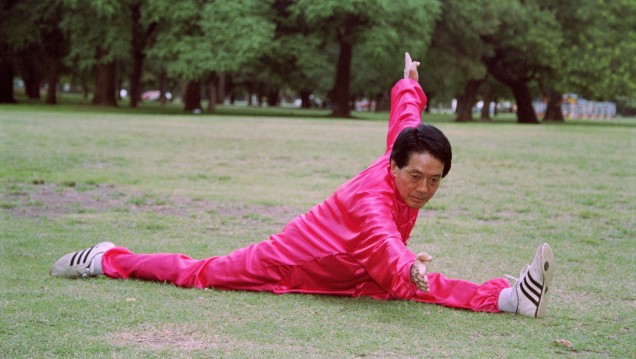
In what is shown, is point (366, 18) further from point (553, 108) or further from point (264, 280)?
point (264, 280)

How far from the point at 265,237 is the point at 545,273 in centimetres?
320

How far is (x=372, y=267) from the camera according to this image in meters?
4.10

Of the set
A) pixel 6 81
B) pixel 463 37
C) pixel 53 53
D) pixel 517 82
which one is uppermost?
pixel 463 37

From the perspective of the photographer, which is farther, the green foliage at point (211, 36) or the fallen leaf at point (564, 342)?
the green foliage at point (211, 36)

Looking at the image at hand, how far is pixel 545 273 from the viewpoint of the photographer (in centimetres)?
395

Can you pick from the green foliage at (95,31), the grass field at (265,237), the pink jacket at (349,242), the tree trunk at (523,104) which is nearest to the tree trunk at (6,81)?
the green foliage at (95,31)

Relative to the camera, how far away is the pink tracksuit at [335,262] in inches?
167

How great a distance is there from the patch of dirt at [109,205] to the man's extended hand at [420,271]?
406 centimetres

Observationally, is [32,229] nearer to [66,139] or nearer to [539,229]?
[539,229]

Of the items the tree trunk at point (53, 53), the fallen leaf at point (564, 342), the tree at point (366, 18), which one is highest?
the tree at point (366, 18)

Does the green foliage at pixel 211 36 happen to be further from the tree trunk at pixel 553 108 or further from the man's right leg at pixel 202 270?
the man's right leg at pixel 202 270

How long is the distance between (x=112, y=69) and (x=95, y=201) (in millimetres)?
31193

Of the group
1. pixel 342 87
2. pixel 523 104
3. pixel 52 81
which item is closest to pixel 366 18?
pixel 342 87

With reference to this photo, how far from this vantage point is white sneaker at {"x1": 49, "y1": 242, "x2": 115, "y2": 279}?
486 centimetres
